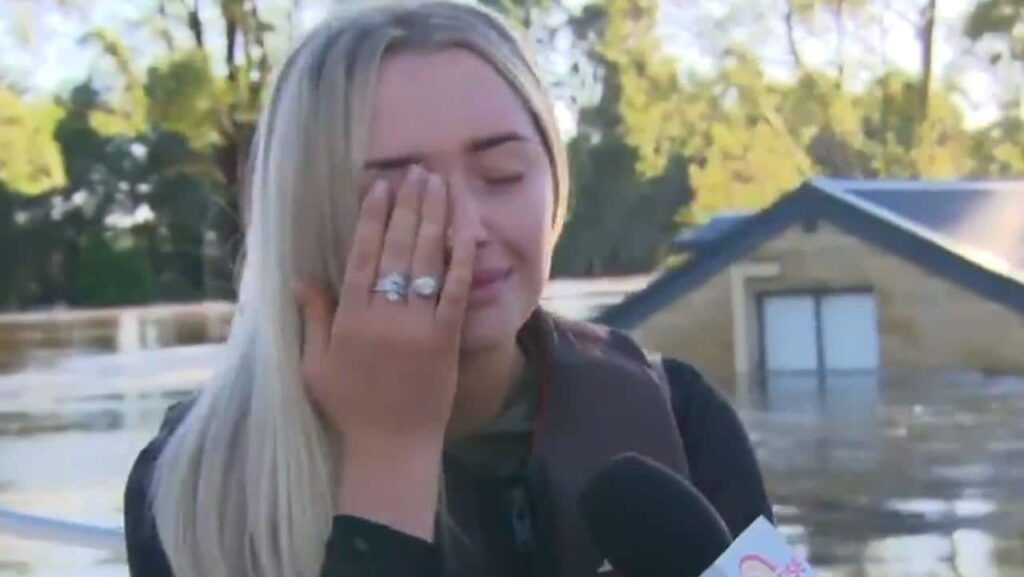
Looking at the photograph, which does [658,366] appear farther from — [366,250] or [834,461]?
[834,461]

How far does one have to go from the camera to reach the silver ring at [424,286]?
1.57m

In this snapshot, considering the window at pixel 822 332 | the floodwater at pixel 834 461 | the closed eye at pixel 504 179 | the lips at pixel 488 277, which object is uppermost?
the closed eye at pixel 504 179

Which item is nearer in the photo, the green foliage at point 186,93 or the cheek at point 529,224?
the cheek at point 529,224

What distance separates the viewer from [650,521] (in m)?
1.59

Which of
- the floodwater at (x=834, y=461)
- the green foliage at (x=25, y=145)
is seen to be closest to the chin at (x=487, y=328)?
the floodwater at (x=834, y=461)

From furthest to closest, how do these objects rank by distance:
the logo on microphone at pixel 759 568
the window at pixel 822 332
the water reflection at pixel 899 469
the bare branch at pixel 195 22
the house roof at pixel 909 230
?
the bare branch at pixel 195 22 → the window at pixel 822 332 → the house roof at pixel 909 230 → the water reflection at pixel 899 469 → the logo on microphone at pixel 759 568

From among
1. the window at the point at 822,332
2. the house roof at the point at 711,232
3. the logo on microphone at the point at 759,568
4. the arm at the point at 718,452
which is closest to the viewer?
the logo on microphone at the point at 759,568

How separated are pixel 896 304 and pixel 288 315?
18270 millimetres

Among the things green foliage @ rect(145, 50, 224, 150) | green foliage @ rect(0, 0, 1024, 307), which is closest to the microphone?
green foliage @ rect(0, 0, 1024, 307)

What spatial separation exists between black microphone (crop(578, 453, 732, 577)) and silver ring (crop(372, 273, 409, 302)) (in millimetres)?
230

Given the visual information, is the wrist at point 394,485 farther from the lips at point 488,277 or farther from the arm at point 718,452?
the arm at point 718,452

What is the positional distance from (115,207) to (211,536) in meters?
43.1

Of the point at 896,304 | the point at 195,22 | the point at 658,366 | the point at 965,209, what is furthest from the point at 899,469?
the point at 195,22

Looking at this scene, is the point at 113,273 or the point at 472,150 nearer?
the point at 472,150
